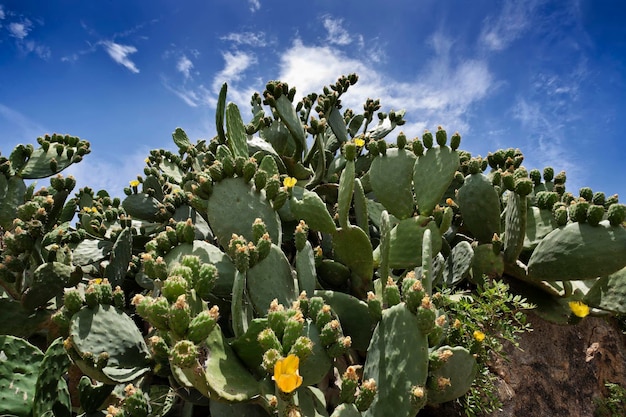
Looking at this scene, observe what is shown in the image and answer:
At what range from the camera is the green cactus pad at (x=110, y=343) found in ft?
5.25

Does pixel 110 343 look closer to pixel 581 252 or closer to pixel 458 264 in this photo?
pixel 458 264

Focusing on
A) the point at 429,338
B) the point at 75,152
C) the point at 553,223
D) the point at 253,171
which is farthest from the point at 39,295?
the point at 553,223

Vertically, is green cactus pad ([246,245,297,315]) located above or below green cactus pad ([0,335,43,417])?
above

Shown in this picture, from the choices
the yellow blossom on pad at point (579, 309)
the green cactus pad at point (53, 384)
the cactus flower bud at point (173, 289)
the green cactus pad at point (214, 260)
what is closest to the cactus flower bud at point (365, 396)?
the cactus flower bud at point (173, 289)

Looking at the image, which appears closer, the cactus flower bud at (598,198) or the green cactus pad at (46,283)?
the green cactus pad at (46,283)

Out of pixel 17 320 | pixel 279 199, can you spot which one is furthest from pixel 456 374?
pixel 17 320

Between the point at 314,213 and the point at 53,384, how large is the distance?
1221 millimetres

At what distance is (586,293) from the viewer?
7.68 ft

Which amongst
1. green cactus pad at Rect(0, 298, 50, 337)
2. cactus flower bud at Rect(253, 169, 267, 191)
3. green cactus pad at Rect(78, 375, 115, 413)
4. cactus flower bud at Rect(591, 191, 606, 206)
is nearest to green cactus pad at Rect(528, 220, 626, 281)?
cactus flower bud at Rect(591, 191, 606, 206)

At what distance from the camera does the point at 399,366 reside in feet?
4.56

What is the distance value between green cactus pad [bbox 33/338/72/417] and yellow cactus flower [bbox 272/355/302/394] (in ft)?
3.39

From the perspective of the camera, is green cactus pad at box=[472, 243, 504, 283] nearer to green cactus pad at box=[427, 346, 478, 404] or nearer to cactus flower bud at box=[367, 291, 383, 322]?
green cactus pad at box=[427, 346, 478, 404]

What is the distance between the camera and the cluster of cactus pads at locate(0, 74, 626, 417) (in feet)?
4.42

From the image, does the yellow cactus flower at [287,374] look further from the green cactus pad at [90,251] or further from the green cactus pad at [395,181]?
the green cactus pad at [90,251]
